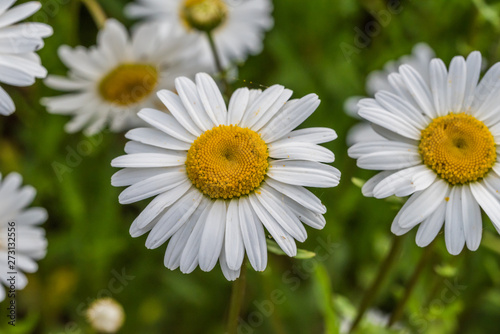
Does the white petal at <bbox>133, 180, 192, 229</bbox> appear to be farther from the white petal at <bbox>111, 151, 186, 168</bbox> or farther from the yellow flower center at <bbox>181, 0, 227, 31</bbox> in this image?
the yellow flower center at <bbox>181, 0, 227, 31</bbox>

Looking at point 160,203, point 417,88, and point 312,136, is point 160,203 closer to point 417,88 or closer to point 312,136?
point 312,136

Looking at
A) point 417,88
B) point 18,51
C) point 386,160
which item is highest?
point 18,51

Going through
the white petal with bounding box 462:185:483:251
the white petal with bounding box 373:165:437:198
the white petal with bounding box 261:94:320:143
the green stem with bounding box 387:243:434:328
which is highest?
the white petal with bounding box 261:94:320:143

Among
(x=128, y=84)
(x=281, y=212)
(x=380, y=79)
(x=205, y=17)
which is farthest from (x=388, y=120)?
(x=380, y=79)

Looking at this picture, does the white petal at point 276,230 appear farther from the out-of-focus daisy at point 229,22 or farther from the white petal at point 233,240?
the out-of-focus daisy at point 229,22

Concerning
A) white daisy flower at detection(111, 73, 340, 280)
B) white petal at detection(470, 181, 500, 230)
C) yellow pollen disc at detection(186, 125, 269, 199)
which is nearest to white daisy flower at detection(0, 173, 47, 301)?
white daisy flower at detection(111, 73, 340, 280)

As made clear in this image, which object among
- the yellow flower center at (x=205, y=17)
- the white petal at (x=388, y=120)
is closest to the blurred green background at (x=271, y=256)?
the yellow flower center at (x=205, y=17)

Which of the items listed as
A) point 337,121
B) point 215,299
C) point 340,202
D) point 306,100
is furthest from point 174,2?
point 306,100
